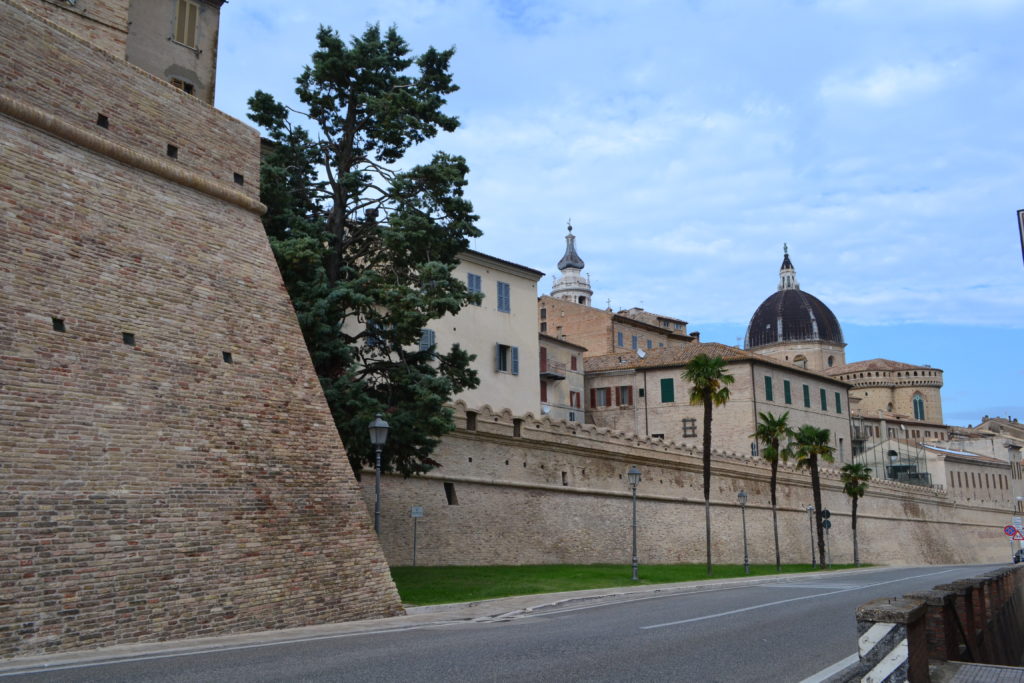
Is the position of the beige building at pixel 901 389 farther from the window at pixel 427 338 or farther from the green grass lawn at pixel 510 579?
the green grass lawn at pixel 510 579

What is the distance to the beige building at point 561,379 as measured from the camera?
57044mm

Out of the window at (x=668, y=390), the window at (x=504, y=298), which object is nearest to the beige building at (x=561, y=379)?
the window at (x=668, y=390)

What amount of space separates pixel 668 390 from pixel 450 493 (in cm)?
3400

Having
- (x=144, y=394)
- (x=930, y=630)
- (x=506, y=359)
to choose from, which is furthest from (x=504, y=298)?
(x=930, y=630)

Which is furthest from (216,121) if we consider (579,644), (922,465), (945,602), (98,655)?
(922,465)

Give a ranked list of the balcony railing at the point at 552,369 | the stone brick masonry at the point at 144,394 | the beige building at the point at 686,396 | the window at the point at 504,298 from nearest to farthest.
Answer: the stone brick masonry at the point at 144,394 < the window at the point at 504,298 < the balcony railing at the point at 552,369 < the beige building at the point at 686,396

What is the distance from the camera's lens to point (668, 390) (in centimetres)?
5875

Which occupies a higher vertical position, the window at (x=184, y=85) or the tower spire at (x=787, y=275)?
the tower spire at (x=787, y=275)

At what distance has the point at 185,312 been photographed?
14.6 m

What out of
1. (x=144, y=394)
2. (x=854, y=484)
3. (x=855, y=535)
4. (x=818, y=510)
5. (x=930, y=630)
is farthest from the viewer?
(x=854, y=484)

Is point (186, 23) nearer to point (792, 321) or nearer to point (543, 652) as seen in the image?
point (543, 652)

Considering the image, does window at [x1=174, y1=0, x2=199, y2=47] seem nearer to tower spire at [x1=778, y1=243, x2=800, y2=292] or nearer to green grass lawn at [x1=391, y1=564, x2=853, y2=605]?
green grass lawn at [x1=391, y1=564, x2=853, y2=605]

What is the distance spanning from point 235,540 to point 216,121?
8315 mm

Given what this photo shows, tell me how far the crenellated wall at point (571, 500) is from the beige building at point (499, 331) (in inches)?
275
